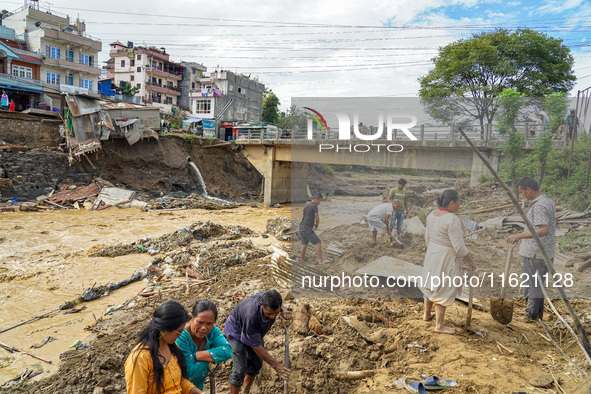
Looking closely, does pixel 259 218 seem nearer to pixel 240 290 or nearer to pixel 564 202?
pixel 240 290

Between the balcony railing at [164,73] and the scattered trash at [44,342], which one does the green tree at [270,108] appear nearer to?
the balcony railing at [164,73]

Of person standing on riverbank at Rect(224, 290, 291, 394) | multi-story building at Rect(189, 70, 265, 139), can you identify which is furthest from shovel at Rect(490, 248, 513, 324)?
multi-story building at Rect(189, 70, 265, 139)

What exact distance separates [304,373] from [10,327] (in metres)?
5.62

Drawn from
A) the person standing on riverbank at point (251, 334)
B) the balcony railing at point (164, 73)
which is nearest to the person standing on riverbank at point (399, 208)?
the person standing on riverbank at point (251, 334)

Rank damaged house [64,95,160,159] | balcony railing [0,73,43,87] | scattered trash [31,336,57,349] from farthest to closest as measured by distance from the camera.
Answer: balcony railing [0,73,43,87] → damaged house [64,95,160,159] → scattered trash [31,336,57,349]

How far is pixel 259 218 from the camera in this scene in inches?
799

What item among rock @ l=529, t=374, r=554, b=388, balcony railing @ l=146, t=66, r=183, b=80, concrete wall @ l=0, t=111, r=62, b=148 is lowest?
rock @ l=529, t=374, r=554, b=388

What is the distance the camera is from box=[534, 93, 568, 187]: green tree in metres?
4.38

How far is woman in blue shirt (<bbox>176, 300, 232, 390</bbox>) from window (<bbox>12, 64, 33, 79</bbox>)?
1516 inches

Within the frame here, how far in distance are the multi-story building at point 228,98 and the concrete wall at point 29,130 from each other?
1698 centimetres

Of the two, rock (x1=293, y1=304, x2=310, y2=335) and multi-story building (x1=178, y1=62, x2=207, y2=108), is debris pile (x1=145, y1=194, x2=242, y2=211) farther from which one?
multi-story building (x1=178, y1=62, x2=207, y2=108)

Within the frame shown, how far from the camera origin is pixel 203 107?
41625 millimetres

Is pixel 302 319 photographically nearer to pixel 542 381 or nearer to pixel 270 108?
pixel 542 381

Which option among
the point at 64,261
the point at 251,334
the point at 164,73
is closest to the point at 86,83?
the point at 164,73
